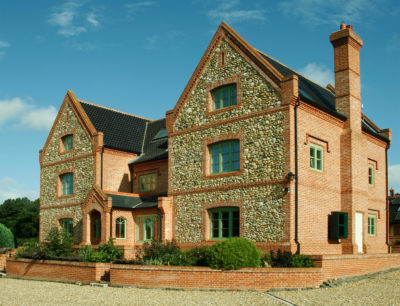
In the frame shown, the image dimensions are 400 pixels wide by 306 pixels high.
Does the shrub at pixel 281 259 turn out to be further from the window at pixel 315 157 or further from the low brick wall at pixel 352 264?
the window at pixel 315 157

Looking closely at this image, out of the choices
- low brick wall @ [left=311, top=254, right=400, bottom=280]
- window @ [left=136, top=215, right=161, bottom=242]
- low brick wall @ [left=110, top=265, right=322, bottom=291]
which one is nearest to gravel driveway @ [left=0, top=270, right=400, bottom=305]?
low brick wall @ [left=110, top=265, right=322, bottom=291]

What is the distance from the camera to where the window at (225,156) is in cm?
2347

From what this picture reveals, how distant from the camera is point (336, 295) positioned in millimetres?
16297

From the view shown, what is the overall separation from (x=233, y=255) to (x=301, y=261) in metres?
2.86

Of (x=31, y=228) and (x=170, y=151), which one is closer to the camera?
(x=170, y=151)

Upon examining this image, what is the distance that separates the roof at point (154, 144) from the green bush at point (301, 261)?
13.4 metres

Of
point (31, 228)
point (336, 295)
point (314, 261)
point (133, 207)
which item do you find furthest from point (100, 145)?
point (31, 228)

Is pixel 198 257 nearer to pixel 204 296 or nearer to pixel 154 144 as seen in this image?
pixel 204 296

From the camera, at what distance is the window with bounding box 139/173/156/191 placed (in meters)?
31.4

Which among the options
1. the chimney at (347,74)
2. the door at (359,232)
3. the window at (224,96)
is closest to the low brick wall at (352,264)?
the door at (359,232)

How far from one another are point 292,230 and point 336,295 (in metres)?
4.71

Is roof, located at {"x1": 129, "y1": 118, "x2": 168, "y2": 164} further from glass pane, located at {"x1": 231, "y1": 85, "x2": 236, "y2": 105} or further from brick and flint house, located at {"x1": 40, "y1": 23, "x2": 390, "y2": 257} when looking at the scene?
glass pane, located at {"x1": 231, "y1": 85, "x2": 236, "y2": 105}

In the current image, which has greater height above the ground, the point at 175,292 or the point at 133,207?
the point at 133,207

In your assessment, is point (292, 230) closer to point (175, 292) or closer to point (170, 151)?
point (175, 292)
